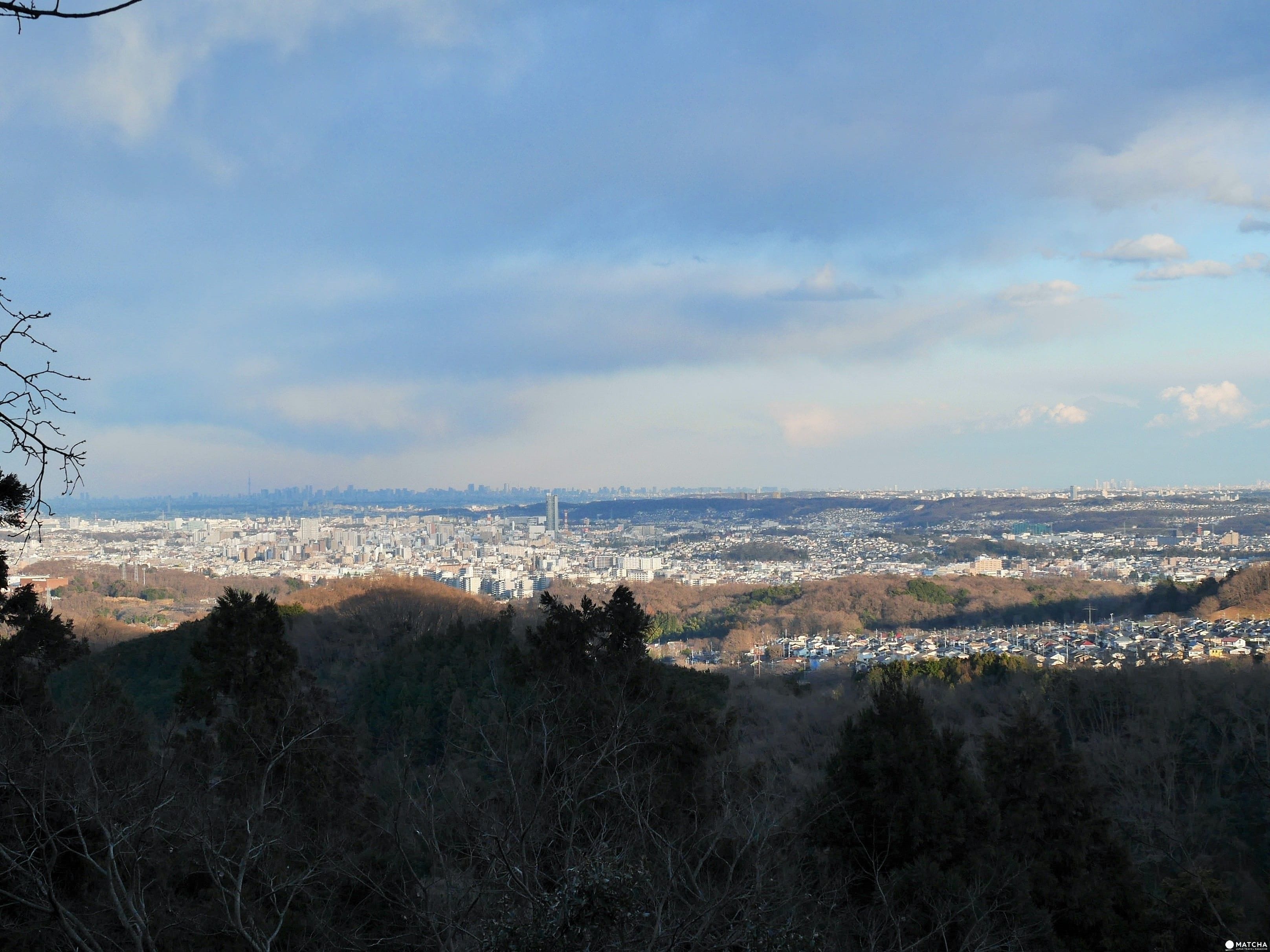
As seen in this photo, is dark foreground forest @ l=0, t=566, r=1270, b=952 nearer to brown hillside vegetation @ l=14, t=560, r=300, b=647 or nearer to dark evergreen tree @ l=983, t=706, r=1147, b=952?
dark evergreen tree @ l=983, t=706, r=1147, b=952

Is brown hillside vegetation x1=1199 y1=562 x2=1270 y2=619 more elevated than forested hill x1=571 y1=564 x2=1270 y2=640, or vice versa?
brown hillside vegetation x1=1199 y1=562 x2=1270 y2=619

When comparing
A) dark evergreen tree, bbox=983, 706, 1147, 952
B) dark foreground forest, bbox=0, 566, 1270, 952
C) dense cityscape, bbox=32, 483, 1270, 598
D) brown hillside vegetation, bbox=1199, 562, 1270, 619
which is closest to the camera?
dark foreground forest, bbox=0, 566, 1270, 952

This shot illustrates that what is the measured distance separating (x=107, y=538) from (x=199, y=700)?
77140mm

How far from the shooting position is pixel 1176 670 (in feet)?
70.1

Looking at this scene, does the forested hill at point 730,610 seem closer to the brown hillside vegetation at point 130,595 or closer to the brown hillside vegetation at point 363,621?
the brown hillside vegetation at point 363,621

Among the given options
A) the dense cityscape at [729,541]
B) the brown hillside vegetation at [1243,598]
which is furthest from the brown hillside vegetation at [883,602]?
the brown hillside vegetation at [1243,598]

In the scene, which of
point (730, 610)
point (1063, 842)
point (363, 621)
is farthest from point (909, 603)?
point (1063, 842)

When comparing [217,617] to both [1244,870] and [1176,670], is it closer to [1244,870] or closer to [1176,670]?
[1244,870]

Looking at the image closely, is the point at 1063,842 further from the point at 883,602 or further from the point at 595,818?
the point at 883,602

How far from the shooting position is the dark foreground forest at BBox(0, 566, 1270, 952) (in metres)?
5.85

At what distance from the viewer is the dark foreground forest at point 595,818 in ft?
19.2

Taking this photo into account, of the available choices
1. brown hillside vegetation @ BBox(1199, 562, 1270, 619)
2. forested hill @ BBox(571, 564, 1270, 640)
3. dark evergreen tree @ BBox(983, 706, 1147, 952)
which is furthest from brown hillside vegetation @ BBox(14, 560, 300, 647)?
brown hillside vegetation @ BBox(1199, 562, 1270, 619)

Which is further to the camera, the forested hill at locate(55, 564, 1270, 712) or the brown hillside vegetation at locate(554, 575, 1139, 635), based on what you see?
the brown hillside vegetation at locate(554, 575, 1139, 635)

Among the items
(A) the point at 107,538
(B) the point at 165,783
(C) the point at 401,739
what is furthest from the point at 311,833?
(A) the point at 107,538
